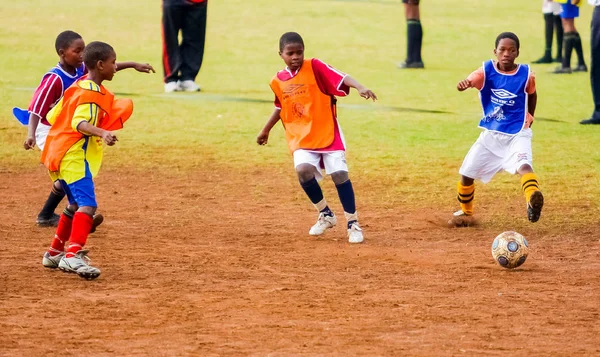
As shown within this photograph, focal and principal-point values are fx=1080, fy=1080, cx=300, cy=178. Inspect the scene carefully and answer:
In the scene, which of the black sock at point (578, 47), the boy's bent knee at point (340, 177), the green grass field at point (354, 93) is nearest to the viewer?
the boy's bent knee at point (340, 177)

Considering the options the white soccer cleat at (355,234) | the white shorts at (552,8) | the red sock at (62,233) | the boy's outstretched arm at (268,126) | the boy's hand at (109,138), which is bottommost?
the white soccer cleat at (355,234)

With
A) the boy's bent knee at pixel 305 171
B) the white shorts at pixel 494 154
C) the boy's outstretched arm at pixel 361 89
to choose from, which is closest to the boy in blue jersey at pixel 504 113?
the white shorts at pixel 494 154

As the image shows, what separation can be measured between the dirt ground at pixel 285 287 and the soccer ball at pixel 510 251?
4.5 inches

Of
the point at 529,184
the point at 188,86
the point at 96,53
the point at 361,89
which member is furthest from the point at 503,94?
the point at 188,86

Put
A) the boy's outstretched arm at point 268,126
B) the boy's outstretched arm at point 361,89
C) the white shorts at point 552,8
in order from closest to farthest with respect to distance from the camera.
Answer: the boy's outstretched arm at point 361,89
the boy's outstretched arm at point 268,126
the white shorts at point 552,8

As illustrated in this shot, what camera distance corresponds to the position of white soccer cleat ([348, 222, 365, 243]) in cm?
884

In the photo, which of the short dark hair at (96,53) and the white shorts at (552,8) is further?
the white shorts at (552,8)

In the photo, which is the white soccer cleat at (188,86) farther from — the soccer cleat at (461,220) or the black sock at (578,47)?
the soccer cleat at (461,220)

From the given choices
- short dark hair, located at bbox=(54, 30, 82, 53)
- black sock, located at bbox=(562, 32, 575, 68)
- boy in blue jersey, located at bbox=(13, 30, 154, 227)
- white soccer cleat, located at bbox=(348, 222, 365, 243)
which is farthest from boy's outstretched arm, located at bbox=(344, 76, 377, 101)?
black sock, located at bbox=(562, 32, 575, 68)

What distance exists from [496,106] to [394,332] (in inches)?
140

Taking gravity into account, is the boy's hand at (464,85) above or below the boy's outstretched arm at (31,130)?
above

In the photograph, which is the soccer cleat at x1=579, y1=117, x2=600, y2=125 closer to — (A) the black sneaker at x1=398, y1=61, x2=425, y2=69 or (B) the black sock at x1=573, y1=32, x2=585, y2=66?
(B) the black sock at x1=573, y1=32, x2=585, y2=66

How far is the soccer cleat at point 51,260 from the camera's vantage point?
781 cm

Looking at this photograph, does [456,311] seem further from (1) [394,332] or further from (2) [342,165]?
(2) [342,165]
